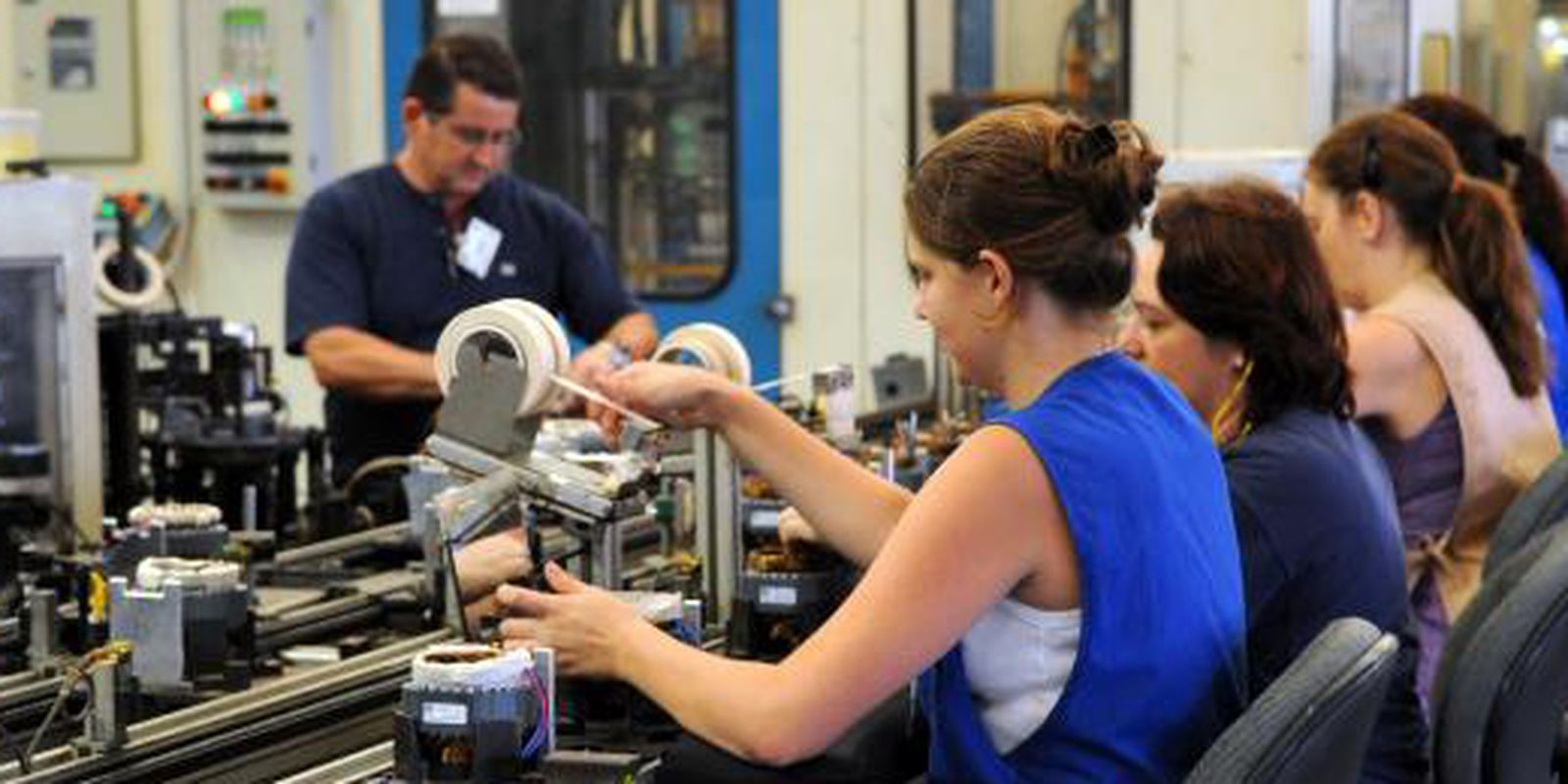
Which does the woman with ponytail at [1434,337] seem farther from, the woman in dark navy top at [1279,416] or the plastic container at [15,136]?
the plastic container at [15,136]

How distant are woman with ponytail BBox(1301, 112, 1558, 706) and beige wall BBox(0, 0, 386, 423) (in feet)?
8.57

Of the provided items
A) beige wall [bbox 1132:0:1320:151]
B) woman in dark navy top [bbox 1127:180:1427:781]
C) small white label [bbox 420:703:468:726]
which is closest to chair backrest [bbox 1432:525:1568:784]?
woman in dark navy top [bbox 1127:180:1427:781]

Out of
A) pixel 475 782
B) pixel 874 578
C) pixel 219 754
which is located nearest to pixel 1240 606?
pixel 874 578

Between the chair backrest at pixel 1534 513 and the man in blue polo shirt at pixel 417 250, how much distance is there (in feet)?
4.68

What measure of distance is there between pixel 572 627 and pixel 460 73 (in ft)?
6.62

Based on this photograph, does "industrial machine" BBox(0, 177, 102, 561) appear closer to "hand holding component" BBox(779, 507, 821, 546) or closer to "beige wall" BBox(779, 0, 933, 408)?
"hand holding component" BBox(779, 507, 821, 546)

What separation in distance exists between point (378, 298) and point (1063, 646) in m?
2.25

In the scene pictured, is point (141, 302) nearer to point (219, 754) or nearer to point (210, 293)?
point (210, 293)

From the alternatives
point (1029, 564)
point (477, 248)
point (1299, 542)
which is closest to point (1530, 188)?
point (477, 248)

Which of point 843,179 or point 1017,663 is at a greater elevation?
point 843,179

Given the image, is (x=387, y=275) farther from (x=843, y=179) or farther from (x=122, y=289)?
(x=843, y=179)

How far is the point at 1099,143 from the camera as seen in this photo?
1857 millimetres

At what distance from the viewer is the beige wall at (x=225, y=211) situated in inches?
204

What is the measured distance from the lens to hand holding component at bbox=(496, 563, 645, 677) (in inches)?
74.8
